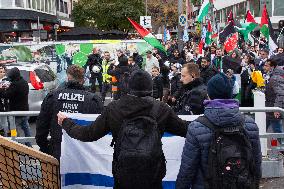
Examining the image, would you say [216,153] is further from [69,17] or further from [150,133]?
[69,17]

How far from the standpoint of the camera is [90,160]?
18.4 feet

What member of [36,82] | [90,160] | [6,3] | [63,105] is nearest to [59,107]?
[63,105]

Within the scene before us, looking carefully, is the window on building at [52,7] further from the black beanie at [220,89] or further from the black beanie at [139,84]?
the black beanie at [220,89]

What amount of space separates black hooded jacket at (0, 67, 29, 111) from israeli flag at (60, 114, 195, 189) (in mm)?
4034

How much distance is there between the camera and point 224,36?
611 inches

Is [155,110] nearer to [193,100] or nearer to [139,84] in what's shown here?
[139,84]

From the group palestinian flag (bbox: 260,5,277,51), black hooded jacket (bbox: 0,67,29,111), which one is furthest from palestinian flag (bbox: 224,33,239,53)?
black hooded jacket (bbox: 0,67,29,111)

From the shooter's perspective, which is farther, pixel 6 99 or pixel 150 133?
pixel 6 99

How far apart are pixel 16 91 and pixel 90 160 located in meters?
4.05

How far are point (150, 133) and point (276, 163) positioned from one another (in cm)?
383

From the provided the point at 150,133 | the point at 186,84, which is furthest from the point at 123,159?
the point at 186,84

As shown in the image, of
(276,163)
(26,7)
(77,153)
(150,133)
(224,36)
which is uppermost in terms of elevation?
(26,7)

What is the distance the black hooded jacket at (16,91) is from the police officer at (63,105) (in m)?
4.01

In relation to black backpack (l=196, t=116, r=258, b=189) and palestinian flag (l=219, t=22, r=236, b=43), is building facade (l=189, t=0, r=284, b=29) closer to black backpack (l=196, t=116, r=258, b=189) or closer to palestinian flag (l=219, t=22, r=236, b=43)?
palestinian flag (l=219, t=22, r=236, b=43)
